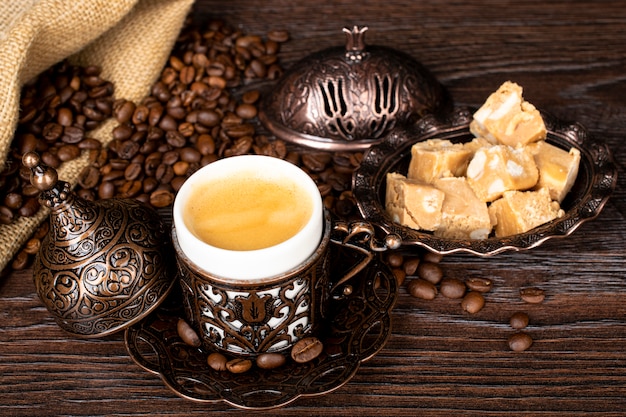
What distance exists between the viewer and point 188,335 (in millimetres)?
1051

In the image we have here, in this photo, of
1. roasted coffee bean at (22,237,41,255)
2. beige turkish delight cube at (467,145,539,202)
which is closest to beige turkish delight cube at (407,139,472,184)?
beige turkish delight cube at (467,145,539,202)

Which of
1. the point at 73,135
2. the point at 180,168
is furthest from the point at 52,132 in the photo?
the point at 180,168

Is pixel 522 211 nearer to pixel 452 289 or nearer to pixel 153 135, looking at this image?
pixel 452 289

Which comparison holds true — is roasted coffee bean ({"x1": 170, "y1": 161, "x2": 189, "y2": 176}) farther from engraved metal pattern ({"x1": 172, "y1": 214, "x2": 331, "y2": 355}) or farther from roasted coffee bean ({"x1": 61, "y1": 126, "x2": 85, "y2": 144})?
engraved metal pattern ({"x1": 172, "y1": 214, "x2": 331, "y2": 355})

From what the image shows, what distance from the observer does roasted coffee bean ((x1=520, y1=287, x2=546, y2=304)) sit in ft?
3.90

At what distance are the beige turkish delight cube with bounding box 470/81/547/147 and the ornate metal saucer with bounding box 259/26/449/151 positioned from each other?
0.21 metres

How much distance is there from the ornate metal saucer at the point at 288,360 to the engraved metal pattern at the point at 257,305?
36 mm

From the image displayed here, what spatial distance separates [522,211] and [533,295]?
0.45 feet

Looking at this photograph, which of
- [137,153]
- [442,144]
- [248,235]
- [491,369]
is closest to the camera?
[248,235]

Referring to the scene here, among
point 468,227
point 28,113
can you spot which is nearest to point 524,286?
point 468,227

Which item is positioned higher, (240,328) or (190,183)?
(190,183)

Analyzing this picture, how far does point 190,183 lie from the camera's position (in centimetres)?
101

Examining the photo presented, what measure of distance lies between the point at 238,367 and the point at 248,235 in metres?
0.18

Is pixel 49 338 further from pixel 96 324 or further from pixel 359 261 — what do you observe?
pixel 359 261
